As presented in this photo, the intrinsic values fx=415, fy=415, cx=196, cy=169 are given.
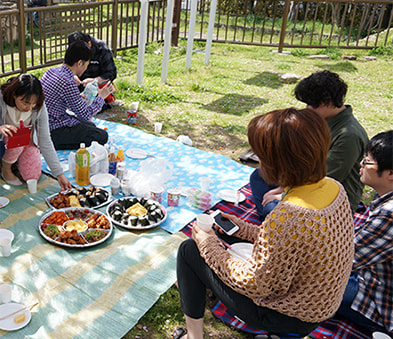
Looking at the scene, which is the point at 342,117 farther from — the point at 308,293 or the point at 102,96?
the point at 102,96

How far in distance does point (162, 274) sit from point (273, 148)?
1.68m

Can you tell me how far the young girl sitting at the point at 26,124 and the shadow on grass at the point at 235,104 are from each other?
3.76m

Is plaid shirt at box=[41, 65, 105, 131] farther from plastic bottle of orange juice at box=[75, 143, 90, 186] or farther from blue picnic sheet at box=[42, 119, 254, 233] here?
plastic bottle of orange juice at box=[75, 143, 90, 186]

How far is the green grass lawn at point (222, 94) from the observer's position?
571 cm

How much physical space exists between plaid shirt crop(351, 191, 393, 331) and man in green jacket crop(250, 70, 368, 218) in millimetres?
710

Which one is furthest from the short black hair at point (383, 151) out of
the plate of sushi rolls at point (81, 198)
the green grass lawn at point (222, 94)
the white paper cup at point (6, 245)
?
the white paper cup at point (6, 245)

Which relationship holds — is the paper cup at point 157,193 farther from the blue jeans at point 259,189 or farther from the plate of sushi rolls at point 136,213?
the blue jeans at point 259,189

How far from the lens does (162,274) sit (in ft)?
10.6

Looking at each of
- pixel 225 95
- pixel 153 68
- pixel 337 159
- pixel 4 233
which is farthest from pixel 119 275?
pixel 153 68

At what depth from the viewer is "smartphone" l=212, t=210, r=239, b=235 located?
2.96m

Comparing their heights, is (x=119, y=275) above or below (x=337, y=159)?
below

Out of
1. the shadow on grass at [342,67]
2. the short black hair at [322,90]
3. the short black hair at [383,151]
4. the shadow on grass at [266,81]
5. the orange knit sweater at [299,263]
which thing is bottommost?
the shadow on grass at [266,81]

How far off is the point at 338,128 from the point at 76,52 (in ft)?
9.83

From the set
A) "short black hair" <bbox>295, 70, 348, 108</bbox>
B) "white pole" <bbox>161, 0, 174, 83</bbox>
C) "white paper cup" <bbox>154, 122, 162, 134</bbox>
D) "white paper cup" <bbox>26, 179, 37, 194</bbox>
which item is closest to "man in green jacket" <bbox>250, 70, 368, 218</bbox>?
"short black hair" <bbox>295, 70, 348, 108</bbox>
